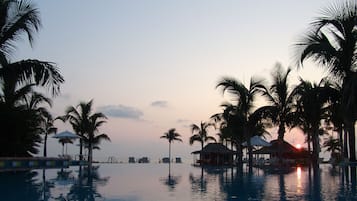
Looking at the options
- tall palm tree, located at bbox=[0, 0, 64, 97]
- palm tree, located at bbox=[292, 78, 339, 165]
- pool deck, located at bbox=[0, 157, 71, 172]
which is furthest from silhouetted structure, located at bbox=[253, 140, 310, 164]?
tall palm tree, located at bbox=[0, 0, 64, 97]

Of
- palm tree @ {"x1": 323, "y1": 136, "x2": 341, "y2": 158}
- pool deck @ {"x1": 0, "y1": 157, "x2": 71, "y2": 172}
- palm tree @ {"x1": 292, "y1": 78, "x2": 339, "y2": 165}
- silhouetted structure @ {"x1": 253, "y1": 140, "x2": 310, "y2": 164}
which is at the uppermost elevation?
palm tree @ {"x1": 292, "y1": 78, "x2": 339, "y2": 165}

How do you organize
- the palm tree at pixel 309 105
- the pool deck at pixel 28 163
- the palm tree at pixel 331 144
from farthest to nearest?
the palm tree at pixel 331 144 → the palm tree at pixel 309 105 → the pool deck at pixel 28 163

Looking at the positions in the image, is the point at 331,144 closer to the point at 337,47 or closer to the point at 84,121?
the point at 84,121

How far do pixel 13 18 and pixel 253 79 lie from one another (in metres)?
15.5

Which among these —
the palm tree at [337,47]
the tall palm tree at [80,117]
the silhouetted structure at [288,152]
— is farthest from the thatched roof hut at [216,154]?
the palm tree at [337,47]

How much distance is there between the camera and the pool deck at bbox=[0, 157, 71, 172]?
61.8 feet

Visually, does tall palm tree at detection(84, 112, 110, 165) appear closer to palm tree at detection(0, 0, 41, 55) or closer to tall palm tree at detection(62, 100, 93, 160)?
tall palm tree at detection(62, 100, 93, 160)

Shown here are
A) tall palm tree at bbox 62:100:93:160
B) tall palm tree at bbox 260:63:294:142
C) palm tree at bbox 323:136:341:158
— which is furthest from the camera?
palm tree at bbox 323:136:341:158

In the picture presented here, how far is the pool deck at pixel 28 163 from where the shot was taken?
18.8 m

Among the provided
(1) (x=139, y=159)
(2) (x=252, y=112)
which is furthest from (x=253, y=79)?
(1) (x=139, y=159)

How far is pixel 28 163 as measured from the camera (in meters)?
21.2

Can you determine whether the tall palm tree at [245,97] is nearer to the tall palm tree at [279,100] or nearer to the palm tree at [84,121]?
the tall palm tree at [279,100]

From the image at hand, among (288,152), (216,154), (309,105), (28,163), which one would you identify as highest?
(309,105)

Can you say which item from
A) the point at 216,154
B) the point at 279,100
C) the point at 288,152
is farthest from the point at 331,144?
the point at 279,100
